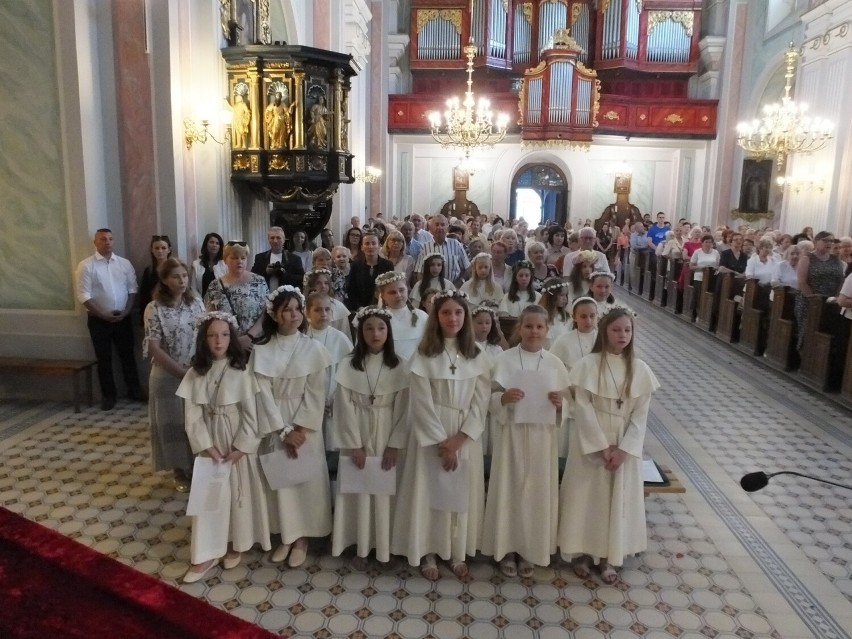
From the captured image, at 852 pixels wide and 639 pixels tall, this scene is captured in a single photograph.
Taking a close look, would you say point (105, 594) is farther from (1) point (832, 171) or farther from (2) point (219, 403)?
(1) point (832, 171)

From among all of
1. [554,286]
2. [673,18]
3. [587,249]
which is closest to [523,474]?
[554,286]

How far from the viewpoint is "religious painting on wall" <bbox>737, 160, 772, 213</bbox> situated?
18469mm

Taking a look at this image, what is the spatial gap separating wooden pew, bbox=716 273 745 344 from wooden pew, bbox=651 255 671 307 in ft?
8.70

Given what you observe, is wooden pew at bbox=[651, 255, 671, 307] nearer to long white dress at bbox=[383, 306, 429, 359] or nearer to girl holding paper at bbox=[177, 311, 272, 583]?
long white dress at bbox=[383, 306, 429, 359]

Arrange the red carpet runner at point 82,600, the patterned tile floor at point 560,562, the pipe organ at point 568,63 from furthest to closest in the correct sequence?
the pipe organ at point 568,63, the patterned tile floor at point 560,562, the red carpet runner at point 82,600

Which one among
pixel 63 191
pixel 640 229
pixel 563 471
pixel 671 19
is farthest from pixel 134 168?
pixel 671 19

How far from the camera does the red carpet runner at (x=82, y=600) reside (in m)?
1.46

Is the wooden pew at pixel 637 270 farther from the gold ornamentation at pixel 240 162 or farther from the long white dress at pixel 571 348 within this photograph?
the long white dress at pixel 571 348

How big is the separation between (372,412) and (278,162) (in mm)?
5108

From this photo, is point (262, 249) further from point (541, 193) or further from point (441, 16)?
point (441, 16)

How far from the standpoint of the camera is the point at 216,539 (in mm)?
3873

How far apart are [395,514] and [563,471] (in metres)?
1.08

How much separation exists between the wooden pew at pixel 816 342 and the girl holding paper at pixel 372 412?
5864 millimetres

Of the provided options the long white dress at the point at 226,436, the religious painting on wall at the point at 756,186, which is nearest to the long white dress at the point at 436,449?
the long white dress at the point at 226,436
